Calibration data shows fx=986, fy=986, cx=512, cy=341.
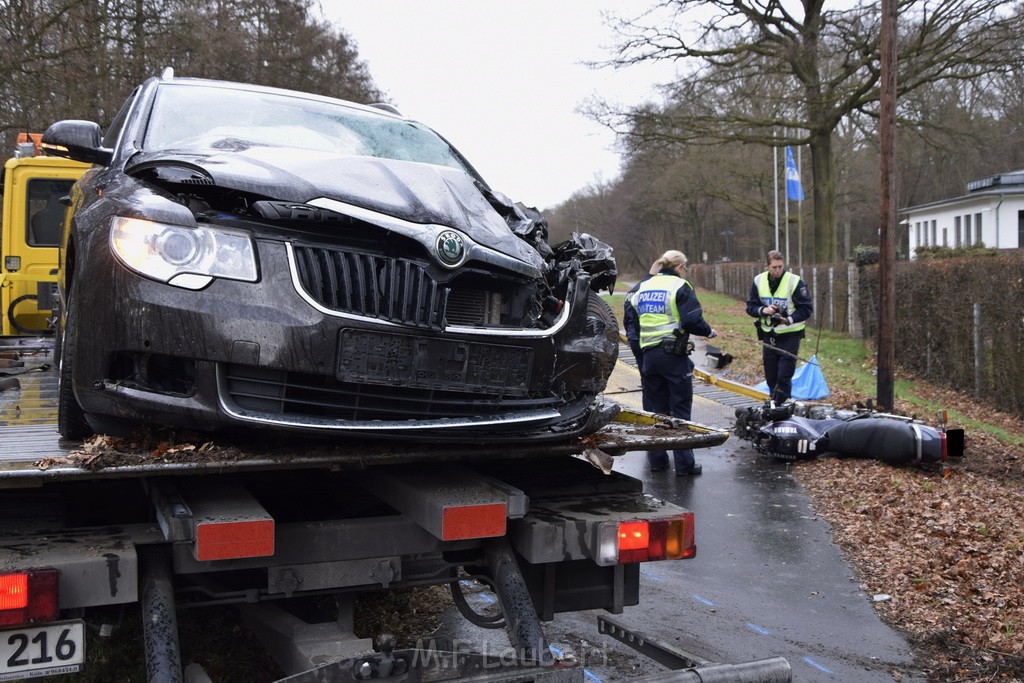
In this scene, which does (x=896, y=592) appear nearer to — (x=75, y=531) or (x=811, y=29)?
(x=75, y=531)

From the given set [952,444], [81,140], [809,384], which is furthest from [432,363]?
[809,384]

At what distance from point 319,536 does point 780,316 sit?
8.22m

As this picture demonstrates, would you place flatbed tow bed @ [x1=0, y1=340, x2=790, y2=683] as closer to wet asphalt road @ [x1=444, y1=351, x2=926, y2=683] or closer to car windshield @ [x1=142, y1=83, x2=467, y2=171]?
wet asphalt road @ [x1=444, y1=351, x2=926, y2=683]

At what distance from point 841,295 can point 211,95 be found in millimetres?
20693

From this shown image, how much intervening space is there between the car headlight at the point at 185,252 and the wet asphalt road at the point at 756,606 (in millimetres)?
2100

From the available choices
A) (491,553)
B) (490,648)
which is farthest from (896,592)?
(491,553)

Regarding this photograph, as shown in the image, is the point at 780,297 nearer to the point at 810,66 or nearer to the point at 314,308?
the point at 314,308

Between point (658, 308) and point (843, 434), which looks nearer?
point (658, 308)

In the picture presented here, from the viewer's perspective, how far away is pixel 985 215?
38938 mm

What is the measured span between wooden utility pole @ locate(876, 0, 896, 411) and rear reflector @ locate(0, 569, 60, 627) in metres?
9.42

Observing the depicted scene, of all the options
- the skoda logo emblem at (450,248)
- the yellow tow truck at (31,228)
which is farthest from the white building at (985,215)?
the skoda logo emblem at (450,248)

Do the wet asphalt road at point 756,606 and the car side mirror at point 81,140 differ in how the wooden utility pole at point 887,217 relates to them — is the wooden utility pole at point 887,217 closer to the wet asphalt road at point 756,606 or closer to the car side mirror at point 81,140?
the wet asphalt road at point 756,606

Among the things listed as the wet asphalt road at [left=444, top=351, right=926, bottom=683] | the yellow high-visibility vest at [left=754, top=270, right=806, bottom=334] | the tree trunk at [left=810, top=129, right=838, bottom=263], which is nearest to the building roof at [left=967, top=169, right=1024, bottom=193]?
the tree trunk at [left=810, top=129, right=838, bottom=263]

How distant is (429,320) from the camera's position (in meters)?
3.20
